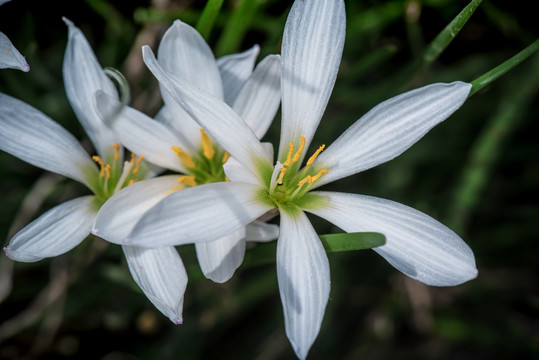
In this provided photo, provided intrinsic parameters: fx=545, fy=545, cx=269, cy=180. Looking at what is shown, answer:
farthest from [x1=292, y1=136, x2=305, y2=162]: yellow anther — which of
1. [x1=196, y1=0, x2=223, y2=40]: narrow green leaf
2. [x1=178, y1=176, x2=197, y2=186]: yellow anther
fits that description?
[x1=196, y1=0, x2=223, y2=40]: narrow green leaf

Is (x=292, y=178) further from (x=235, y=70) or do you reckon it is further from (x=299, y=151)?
(x=235, y=70)

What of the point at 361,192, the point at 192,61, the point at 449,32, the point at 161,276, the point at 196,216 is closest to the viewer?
the point at 196,216

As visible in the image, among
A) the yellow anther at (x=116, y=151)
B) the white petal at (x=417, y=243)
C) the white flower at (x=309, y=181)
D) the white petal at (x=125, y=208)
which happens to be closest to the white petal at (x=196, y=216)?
the white flower at (x=309, y=181)

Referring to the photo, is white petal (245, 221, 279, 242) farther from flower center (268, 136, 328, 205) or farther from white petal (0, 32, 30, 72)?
white petal (0, 32, 30, 72)

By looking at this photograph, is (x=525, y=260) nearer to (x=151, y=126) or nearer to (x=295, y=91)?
(x=295, y=91)

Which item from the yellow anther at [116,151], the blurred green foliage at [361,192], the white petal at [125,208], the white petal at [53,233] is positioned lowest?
the blurred green foliage at [361,192]

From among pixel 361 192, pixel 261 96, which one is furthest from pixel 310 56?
pixel 361 192

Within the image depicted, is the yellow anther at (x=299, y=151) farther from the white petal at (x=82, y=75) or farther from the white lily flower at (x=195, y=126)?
the white petal at (x=82, y=75)

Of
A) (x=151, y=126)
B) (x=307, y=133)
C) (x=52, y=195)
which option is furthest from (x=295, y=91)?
(x=52, y=195)
